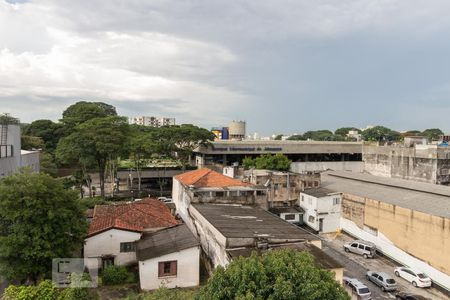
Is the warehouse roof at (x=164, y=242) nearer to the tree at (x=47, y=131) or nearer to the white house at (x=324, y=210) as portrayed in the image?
the white house at (x=324, y=210)

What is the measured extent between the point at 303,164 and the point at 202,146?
1951 cm

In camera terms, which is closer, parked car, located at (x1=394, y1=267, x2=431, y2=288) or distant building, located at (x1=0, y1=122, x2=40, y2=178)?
parked car, located at (x1=394, y1=267, x2=431, y2=288)

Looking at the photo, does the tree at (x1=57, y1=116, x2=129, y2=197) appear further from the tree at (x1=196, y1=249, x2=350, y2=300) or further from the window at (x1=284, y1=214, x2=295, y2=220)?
the tree at (x1=196, y1=249, x2=350, y2=300)

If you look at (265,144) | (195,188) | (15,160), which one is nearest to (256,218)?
(195,188)

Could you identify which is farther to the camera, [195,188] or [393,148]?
[393,148]

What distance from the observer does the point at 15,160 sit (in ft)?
108

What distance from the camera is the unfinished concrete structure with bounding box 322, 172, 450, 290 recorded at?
25039 mm

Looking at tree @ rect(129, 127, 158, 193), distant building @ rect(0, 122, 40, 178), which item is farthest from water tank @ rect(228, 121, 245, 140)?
distant building @ rect(0, 122, 40, 178)

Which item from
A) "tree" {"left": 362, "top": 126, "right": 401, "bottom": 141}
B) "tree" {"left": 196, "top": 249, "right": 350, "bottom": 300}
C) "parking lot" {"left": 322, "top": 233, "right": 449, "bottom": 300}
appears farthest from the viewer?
"tree" {"left": 362, "top": 126, "right": 401, "bottom": 141}

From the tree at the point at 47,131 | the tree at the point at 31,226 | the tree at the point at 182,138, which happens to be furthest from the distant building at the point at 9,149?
the tree at the point at 47,131

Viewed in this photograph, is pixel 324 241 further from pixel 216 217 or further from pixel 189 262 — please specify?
pixel 189 262

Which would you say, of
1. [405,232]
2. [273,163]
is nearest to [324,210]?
[405,232]

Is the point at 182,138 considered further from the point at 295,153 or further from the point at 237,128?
the point at 237,128

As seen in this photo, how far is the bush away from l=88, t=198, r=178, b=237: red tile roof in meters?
2.63
